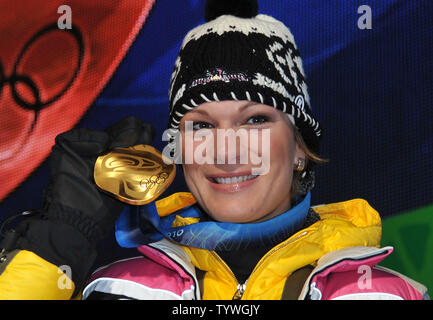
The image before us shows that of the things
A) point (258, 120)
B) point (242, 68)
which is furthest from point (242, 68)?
point (258, 120)

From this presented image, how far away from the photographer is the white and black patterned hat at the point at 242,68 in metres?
1.61

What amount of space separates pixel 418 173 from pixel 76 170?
49.0 inches

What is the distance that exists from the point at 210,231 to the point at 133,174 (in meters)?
0.28

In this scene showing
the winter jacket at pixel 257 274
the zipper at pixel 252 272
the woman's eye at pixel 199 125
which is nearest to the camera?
the winter jacket at pixel 257 274

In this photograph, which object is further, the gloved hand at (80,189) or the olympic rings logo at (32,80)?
the olympic rings logo at (32,80)

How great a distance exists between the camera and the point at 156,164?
1642mm

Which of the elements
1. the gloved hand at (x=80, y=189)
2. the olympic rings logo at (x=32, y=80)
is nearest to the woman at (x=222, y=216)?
the gloved hand at (x=80, y=189)

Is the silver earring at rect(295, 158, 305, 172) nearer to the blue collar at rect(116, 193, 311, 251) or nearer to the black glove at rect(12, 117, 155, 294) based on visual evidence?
the blue collar at rect(116, 193, 311, 251)

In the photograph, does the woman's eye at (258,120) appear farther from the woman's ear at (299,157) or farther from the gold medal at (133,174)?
the gold medal at (133,174)

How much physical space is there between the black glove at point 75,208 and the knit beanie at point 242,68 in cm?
21

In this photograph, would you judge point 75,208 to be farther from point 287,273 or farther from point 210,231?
point 287,273

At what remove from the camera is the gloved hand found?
5.12 ft
